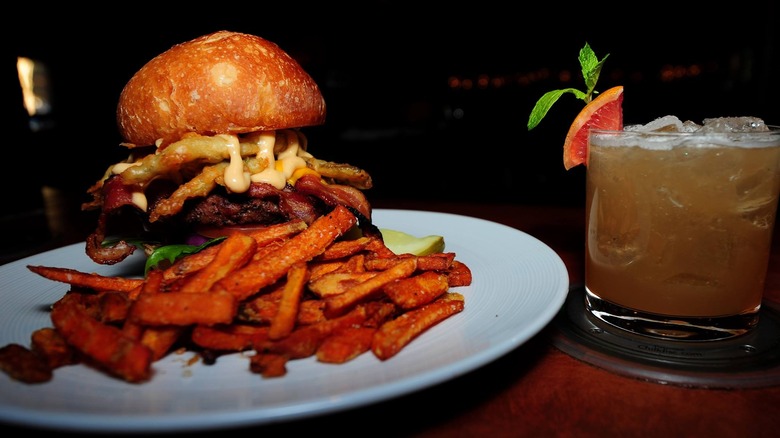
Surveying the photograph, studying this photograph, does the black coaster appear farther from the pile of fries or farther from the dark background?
the dark background

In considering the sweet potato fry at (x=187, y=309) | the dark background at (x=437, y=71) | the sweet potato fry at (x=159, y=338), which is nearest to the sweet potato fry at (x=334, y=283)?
the sweet potato fry at (x=187, y=309)

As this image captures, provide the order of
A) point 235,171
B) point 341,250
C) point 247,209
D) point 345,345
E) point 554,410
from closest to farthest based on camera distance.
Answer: point 554,410 → point 345,345 → point 341,250 → point 235,171 → point 247,209

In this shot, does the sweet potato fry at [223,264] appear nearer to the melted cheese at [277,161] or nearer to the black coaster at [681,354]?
the melted cheese at [277,161]

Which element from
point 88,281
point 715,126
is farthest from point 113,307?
point 715,126

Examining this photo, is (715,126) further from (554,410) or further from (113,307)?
(113,307)

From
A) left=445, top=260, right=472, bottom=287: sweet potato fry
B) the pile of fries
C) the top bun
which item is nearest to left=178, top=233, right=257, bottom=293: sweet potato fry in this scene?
the pile of fries

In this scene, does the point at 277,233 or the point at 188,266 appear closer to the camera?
the point at 188,266
